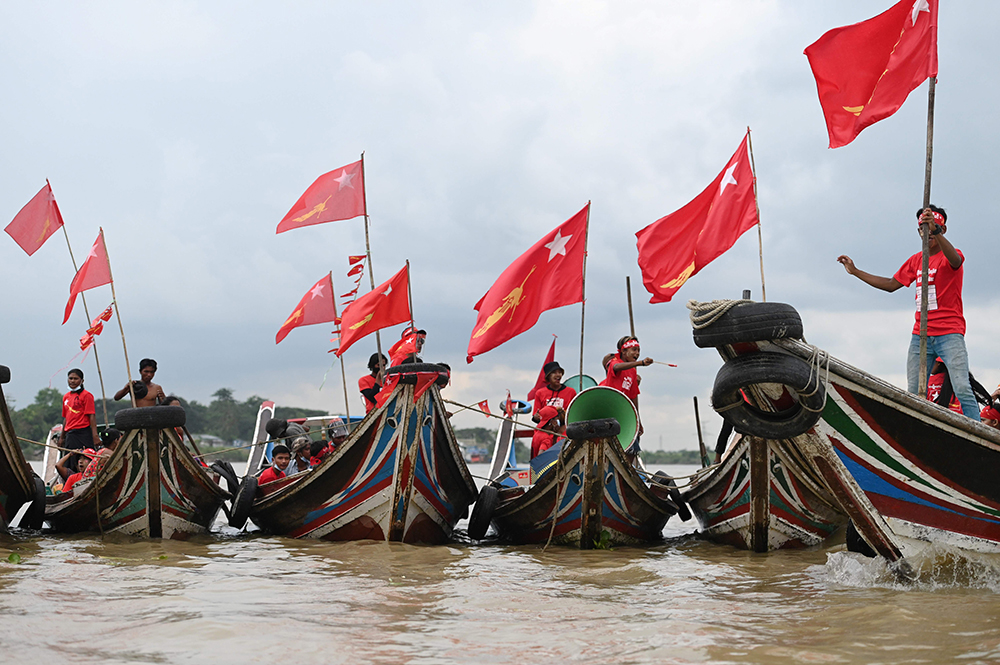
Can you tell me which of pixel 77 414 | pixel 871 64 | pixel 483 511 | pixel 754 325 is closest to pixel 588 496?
pixel 483 511

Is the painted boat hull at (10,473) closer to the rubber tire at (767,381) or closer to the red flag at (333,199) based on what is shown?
the red flag at (333,199)

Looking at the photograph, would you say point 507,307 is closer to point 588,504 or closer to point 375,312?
point 375,312

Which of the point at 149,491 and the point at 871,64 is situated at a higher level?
the point at 871,64

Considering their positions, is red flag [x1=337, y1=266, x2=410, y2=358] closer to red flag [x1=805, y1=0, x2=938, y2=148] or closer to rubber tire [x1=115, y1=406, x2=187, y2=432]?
rubber tire [x1=115, y1=406, x2=187, y2=432]

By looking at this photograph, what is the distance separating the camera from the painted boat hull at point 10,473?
9172mm

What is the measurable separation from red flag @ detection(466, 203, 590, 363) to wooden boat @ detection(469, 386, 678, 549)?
1.11 metres

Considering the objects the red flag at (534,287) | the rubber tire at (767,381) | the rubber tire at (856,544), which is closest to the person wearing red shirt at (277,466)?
the red flag at (534,287)

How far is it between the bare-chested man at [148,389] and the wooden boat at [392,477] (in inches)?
124

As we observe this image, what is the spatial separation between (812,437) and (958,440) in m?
0.90

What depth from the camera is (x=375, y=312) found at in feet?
31.3

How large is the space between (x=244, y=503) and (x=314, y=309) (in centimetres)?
337

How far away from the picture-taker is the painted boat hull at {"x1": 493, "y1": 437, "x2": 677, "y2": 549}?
28.1ft

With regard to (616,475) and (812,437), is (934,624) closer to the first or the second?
(812,437)

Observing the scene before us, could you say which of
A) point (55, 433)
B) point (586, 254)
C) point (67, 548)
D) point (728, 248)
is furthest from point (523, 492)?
point (55, 433)
